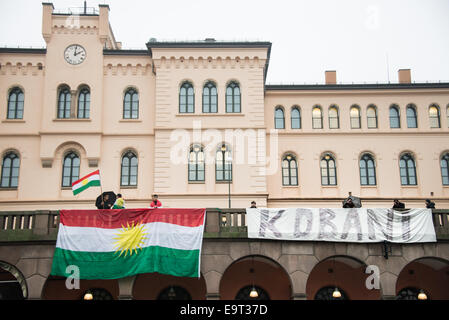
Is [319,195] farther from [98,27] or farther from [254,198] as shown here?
[98,27]

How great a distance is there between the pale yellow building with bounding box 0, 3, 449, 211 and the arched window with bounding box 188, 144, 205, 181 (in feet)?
0.22

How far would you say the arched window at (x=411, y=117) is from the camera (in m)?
40.8

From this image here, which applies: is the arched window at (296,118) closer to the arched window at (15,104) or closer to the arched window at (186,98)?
the arched window at (186,98)

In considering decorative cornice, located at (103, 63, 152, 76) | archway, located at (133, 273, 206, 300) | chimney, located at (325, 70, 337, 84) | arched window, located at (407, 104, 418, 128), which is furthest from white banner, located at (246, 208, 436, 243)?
chimney, located at (325, 70, 337, 84)

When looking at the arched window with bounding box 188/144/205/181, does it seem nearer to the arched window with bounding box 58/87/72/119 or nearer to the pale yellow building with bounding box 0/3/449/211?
the pale yellow building with bounding box 0/3/449/211

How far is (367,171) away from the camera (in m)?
39.7

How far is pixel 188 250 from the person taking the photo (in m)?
22.4

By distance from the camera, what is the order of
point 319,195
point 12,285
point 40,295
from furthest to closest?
point 319,195 → point 12,285 → point 40,295

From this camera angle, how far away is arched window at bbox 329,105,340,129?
4066cm

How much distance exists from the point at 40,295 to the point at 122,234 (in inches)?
159

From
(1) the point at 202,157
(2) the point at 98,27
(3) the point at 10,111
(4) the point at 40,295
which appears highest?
(2) the point at 98,27

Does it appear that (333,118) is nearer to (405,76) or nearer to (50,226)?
(405,76)

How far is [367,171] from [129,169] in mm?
16967

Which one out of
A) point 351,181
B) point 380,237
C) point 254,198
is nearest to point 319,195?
point 351,181
